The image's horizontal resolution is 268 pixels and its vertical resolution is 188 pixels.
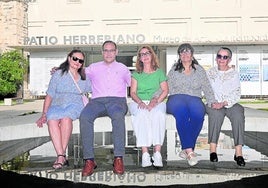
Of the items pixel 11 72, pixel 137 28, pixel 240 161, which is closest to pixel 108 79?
pixel 240 161

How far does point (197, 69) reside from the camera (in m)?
5.55

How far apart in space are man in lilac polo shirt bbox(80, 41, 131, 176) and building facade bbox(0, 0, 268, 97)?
28.2 meters

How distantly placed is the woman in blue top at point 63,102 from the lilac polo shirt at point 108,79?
0.36 feet

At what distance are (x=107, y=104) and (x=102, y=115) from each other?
0.46 feet

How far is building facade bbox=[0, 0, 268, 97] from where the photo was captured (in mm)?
33812

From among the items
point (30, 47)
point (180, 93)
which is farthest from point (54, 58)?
point (180, 93)

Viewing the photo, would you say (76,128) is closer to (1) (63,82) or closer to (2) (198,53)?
(1) (63,82)

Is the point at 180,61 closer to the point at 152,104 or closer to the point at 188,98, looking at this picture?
the point at 188,98

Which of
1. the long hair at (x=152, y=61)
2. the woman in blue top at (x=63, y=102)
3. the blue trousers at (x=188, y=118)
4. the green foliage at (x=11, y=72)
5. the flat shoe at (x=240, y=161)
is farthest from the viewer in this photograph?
the green foliage at (x=11, y=72)

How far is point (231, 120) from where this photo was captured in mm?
5273

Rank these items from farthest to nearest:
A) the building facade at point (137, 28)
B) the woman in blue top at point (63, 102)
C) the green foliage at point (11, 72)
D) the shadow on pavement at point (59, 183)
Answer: the building facade at point (137, 28), the green foliage at point (11, 72), the woman in blue top at point (63, 102), the shadow on pavement at point (59, 183)

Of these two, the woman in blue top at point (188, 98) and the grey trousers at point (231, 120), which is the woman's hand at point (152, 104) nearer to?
the woman in blue top at point (188, 98)

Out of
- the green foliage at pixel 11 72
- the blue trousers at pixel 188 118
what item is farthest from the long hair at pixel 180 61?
the green foliage at pixel 11 72

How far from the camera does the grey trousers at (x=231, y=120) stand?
518cm
